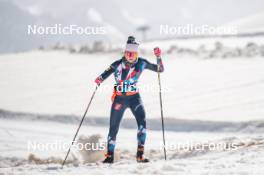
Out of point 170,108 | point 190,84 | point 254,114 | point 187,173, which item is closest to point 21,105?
point 170,108

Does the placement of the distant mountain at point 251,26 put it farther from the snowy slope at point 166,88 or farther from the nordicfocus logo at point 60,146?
the nordicfocus logo at point 60,146

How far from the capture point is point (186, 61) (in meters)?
28.0

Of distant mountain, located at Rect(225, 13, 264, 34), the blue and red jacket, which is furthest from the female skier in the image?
distant mountain, located at Rect(225, 13, 264, 34)

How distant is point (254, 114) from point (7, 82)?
509 inches

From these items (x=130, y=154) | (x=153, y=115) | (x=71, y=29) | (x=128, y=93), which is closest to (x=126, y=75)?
(x=128, y=93)

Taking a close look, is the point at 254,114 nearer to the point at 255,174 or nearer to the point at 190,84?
the point at 190,84

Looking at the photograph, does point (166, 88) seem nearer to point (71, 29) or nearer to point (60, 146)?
point (71, 29)

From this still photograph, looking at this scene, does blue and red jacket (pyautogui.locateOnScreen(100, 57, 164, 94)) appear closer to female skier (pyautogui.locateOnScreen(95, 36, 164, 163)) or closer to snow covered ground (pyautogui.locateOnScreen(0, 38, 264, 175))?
female skier (pyautogui.locateOnScreen(95, 36, 164, 163))

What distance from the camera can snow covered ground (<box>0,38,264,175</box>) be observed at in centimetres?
821

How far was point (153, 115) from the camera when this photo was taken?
54.3 ft

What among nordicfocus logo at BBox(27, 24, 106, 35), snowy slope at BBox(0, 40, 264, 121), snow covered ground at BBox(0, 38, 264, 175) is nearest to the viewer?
snow covered ground at BBox(0, 38, 264, 175)

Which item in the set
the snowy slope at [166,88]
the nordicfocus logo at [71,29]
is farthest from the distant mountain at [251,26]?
the nordicfocus logo at [71,29]

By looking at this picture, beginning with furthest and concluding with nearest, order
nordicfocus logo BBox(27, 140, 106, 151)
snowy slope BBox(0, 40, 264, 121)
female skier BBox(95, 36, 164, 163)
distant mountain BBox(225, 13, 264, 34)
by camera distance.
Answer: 1. distant mountain BBox(225, 13, 264, 34)
2. snowy slope BBox(0, 40, 264, 121)
3. nordicfocus logo BBox(27, 140, 106, 151)
4. female skier BBox(95, 36, 164, 163)

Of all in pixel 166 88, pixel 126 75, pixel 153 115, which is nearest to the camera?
pixel 126 75
